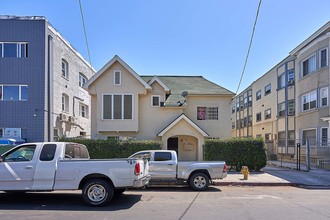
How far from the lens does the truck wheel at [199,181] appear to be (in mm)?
12828

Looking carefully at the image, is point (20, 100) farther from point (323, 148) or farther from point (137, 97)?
point (323, 148)

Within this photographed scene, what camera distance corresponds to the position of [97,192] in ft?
30.0

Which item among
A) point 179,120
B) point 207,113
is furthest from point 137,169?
point 207,113

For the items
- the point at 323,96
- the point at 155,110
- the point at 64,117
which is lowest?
the point at 64,117

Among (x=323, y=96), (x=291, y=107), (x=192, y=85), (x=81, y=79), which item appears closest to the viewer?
(x=323, y=96)

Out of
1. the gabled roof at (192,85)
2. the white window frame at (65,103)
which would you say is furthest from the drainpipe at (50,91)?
the gabled roof at (192,85)

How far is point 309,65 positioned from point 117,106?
51.9ft

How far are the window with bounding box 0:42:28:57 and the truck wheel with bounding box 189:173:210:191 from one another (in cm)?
1646

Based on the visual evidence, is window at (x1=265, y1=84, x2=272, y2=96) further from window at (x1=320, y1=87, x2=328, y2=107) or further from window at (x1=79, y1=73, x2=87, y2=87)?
Answer: window at (x1=79, y1=73, x2=87, y2=87)

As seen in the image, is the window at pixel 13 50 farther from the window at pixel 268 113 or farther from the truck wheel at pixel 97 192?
the window at pixel 268 113

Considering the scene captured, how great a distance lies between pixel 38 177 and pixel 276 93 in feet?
90.6

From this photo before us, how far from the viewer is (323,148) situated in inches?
844

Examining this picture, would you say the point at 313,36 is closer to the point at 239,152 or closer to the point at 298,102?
the point at 298,102

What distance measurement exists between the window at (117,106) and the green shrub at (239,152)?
7382 millimetres
